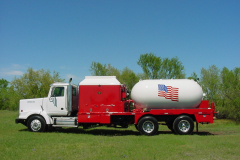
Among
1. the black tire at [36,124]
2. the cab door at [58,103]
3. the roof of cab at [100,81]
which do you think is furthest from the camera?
the cab door at [58,103]

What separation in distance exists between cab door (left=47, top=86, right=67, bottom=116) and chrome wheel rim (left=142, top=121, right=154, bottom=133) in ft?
15.7

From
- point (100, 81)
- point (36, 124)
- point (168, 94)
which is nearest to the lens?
point (168, 94)

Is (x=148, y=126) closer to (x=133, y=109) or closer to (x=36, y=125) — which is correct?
(x=133, y=109)

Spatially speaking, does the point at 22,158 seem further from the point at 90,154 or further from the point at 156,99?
the point at 156,99

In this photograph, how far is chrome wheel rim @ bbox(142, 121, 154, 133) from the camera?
13086 mm

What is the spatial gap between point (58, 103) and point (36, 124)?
69.7 inches

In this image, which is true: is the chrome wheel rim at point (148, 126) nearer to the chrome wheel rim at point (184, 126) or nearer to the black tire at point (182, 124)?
the black tire at point (182, 124)

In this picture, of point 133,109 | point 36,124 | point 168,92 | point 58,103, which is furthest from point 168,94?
point 36,124

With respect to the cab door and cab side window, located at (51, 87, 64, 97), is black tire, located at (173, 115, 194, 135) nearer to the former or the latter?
the cab door

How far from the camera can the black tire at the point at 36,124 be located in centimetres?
1359

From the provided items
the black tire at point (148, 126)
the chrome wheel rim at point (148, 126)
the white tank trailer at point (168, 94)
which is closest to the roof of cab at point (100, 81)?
the white tank trailer at point (168, 94)

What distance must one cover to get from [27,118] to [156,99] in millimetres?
7783

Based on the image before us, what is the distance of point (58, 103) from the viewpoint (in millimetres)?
13797

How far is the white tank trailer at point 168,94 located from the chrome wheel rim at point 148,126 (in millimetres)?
871
